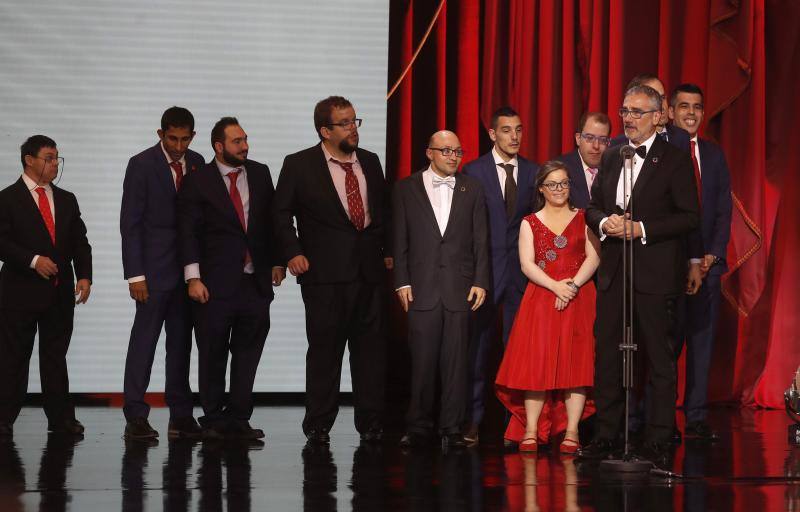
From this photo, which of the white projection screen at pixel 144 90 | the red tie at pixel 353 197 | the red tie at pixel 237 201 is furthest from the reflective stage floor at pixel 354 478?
the white projection screen at pixel 144 90

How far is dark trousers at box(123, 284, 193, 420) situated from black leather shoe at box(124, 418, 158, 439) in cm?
4

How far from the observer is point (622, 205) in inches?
161

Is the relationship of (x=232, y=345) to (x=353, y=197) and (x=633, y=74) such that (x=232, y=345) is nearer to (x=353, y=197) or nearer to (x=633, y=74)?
(x=353, y=197)

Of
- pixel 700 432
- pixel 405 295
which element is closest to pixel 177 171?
pixel 405 295

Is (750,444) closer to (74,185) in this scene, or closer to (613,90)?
(613,90)

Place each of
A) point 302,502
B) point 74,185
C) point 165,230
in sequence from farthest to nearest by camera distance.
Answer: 1. point 74,185
2. point 165,230
3. point 302,502

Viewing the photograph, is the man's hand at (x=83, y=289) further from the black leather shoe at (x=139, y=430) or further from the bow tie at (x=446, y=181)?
the bow tie at (x=446, y=181)

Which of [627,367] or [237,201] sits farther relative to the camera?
[237,201]

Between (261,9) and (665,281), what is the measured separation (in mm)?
3166

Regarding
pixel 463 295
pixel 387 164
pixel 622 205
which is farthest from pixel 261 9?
pixel 622 205

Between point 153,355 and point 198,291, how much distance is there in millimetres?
393

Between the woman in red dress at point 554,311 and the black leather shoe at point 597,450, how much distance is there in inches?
8.8

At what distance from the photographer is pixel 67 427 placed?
4914mm

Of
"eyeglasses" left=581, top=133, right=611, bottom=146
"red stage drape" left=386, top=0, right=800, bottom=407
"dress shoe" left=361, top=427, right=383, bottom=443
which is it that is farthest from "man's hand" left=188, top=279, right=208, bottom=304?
"red stage drape" left=386, top=0, right=800, bottom=407
